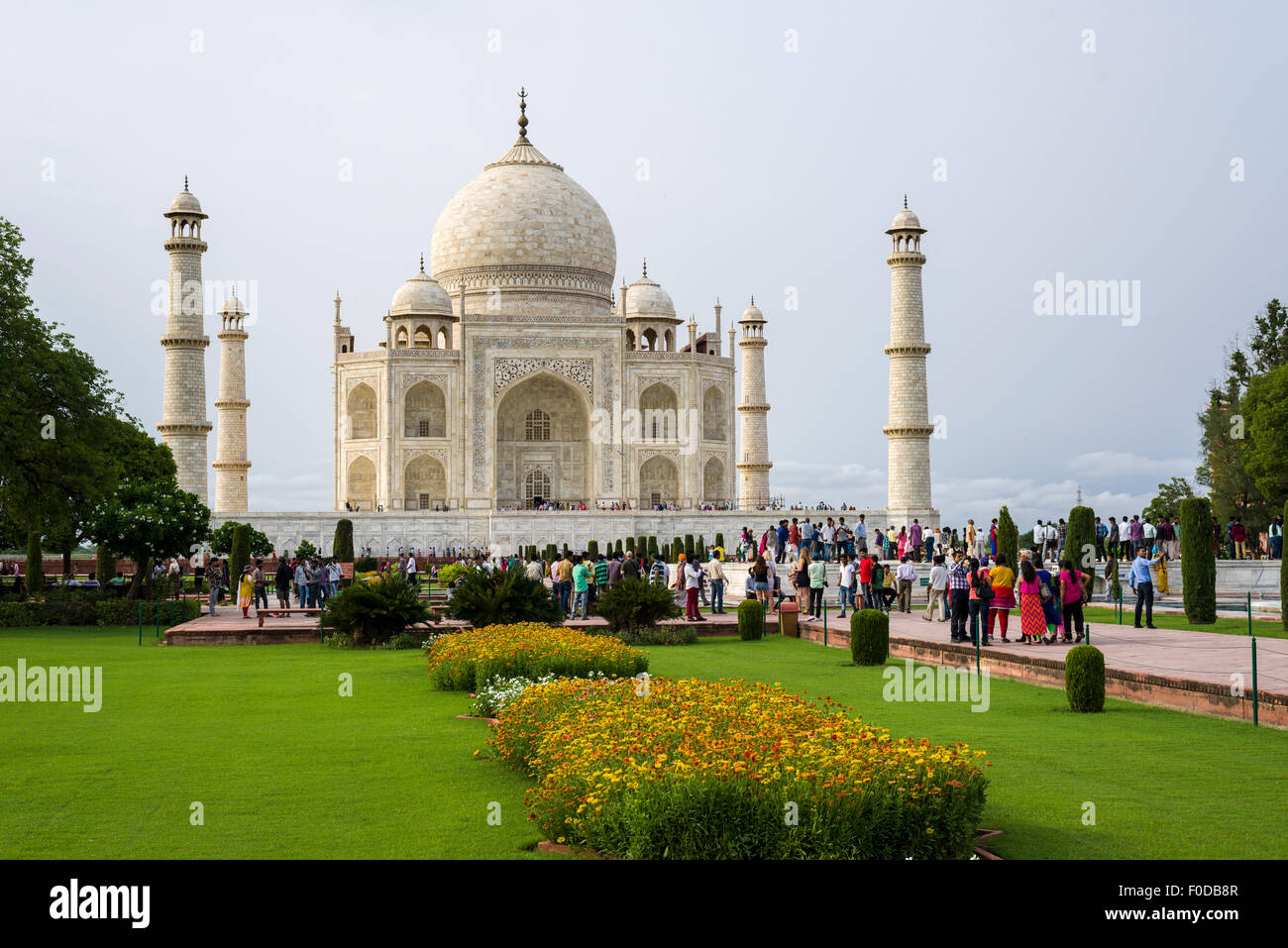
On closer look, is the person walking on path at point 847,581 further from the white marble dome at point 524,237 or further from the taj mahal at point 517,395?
the white marble dome at point 524,237

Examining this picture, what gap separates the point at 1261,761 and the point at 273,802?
17.6 ft

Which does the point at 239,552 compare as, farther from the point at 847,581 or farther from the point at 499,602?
the point at 847,581

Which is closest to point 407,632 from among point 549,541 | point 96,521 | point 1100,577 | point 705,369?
point 96,521

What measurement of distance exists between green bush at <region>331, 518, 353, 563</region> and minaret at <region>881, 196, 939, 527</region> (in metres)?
13.4

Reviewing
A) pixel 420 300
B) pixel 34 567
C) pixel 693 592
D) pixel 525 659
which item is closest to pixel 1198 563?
pixel 693 592

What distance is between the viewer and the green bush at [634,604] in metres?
15.7

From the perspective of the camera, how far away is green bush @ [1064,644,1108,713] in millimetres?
9312

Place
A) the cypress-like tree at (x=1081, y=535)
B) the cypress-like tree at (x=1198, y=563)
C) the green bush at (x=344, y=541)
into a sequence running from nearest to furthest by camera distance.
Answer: the cypress-like tree at (x=1198, y=563) < the cypress-like tree at (x=1081, y=535) < the green bush at (x=344, y=541)

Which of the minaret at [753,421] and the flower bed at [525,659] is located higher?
the minaret at [753,421]

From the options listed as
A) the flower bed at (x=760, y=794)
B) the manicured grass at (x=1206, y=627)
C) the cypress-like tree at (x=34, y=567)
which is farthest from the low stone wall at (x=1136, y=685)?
the cypress-like tree at (x=34, y=567)

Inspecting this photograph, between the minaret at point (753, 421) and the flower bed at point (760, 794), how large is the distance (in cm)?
3455

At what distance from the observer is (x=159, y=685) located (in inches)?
448

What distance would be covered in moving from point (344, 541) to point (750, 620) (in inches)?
671

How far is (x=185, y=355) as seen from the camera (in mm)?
33750
